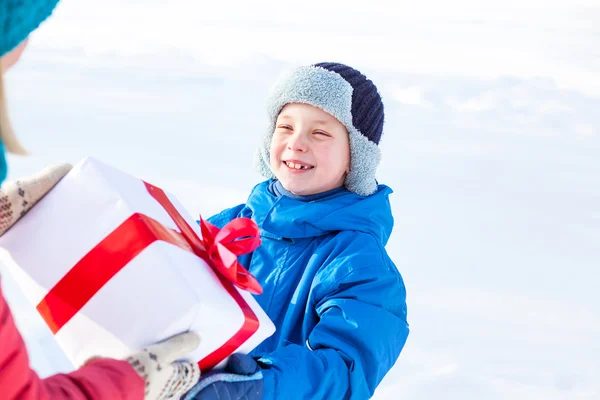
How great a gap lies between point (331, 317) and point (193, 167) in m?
4.07

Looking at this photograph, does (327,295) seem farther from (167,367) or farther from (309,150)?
(167,367)

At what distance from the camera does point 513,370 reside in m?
3.38

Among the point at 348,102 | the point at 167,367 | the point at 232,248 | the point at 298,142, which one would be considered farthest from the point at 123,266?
the point at 348,102

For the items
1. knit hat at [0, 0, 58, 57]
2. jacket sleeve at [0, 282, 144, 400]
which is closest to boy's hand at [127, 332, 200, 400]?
jacket sleeve at [0, 282, 144, 400]

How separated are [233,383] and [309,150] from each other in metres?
0.74

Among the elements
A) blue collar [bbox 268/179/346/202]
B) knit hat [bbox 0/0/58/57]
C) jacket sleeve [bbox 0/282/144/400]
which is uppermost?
knit hat [bbox 0/0/58/57]

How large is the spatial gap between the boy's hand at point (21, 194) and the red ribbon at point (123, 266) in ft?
0.50

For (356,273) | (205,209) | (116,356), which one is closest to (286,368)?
(356,273)

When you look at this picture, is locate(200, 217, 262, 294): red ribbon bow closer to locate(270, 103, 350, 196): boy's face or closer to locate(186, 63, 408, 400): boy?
locate(186, 63, 408, 400): boy

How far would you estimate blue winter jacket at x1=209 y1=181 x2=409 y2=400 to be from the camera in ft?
5.45

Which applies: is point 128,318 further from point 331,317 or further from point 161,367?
point 331,317

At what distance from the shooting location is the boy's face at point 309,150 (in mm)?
1979

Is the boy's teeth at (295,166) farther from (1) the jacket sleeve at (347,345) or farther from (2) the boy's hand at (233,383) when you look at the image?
(2) the boy's hand at (233,383)

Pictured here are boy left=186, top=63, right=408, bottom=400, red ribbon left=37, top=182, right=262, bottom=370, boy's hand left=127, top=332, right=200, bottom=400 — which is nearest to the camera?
boy's hand left=127, top=332, right=200, bottom=400
